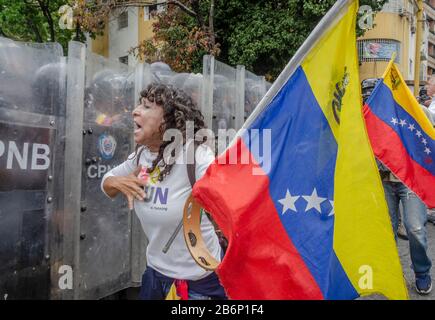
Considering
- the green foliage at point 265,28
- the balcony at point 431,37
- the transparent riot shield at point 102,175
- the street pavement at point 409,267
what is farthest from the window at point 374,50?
the transparent riot shield at point 102,175

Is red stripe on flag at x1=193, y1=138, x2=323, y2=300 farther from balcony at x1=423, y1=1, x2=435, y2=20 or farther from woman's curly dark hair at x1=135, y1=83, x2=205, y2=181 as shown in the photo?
balcony at x1=423, y1=1, x2=435, y2=20

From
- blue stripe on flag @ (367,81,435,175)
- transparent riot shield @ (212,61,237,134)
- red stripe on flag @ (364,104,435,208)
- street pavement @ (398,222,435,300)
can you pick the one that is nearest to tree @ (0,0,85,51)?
transparent riot shield @ (212,61,237,134)

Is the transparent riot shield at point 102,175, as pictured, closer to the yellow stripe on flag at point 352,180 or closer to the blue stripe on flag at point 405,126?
the yellow stripe on flag at point 352,180

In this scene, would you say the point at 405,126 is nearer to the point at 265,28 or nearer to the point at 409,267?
the point at 409,267

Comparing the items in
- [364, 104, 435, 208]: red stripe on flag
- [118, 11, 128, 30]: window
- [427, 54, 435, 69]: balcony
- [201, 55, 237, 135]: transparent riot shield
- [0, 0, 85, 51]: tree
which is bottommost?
[364, 104, 435, 208]: red stripe on flag

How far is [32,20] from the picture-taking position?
16.4 metres

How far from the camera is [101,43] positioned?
20.1 m

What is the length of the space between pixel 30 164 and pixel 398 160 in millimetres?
3017

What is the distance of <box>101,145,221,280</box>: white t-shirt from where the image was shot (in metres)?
2.20

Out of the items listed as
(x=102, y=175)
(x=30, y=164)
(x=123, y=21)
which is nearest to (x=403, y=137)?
(x=102, y=175)

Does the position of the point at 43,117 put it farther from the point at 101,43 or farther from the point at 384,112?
the point at 101,43

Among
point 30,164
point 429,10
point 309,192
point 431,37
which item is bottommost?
point 309,192

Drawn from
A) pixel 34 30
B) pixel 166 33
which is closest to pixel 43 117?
pixel 166 33
